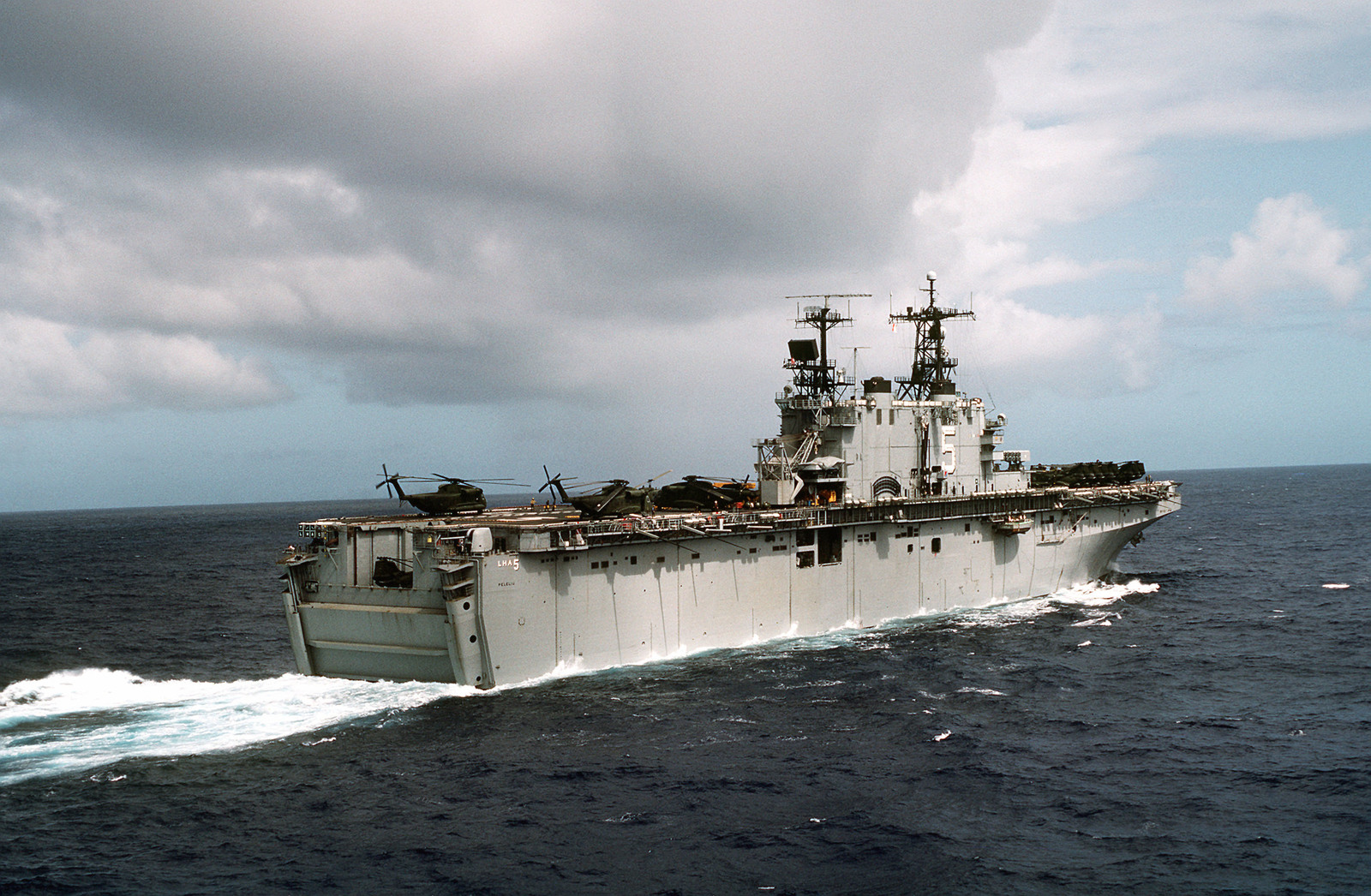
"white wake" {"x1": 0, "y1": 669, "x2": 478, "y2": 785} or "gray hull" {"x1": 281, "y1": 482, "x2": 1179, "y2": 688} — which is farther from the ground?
"gray hull" {"x1": 281, "y1": 482, "x2": 1179, "y2": 688}

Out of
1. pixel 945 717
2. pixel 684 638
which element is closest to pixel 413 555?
pixel 684 638

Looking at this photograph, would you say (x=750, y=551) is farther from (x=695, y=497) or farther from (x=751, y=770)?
(x=751, y=770)

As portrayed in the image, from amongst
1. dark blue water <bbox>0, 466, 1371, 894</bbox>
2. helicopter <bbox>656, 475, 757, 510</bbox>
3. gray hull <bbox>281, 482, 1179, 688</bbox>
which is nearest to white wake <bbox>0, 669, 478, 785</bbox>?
dark blue water <bbox>0, 466, 1371, 894</bbox>

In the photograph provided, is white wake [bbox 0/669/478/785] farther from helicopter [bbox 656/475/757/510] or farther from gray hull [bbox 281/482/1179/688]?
helicopter [bbox 656/475/757/510]

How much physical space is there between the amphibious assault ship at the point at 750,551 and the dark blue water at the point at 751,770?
1445 mm

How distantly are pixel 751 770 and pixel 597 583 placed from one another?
10.7 meters

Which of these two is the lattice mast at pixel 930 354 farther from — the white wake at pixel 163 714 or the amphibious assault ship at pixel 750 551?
the white wake at pixel 163 714

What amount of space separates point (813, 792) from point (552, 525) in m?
13.6

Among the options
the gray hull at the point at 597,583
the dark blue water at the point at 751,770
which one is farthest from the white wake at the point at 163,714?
the gray hull at the point at 597,583

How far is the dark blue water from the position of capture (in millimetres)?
19141

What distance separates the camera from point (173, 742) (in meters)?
27.5

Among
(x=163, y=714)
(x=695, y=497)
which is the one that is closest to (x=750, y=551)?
(x=695, y=497)

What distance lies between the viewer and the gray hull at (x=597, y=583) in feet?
102

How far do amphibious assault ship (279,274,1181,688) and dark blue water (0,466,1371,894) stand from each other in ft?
4.74
